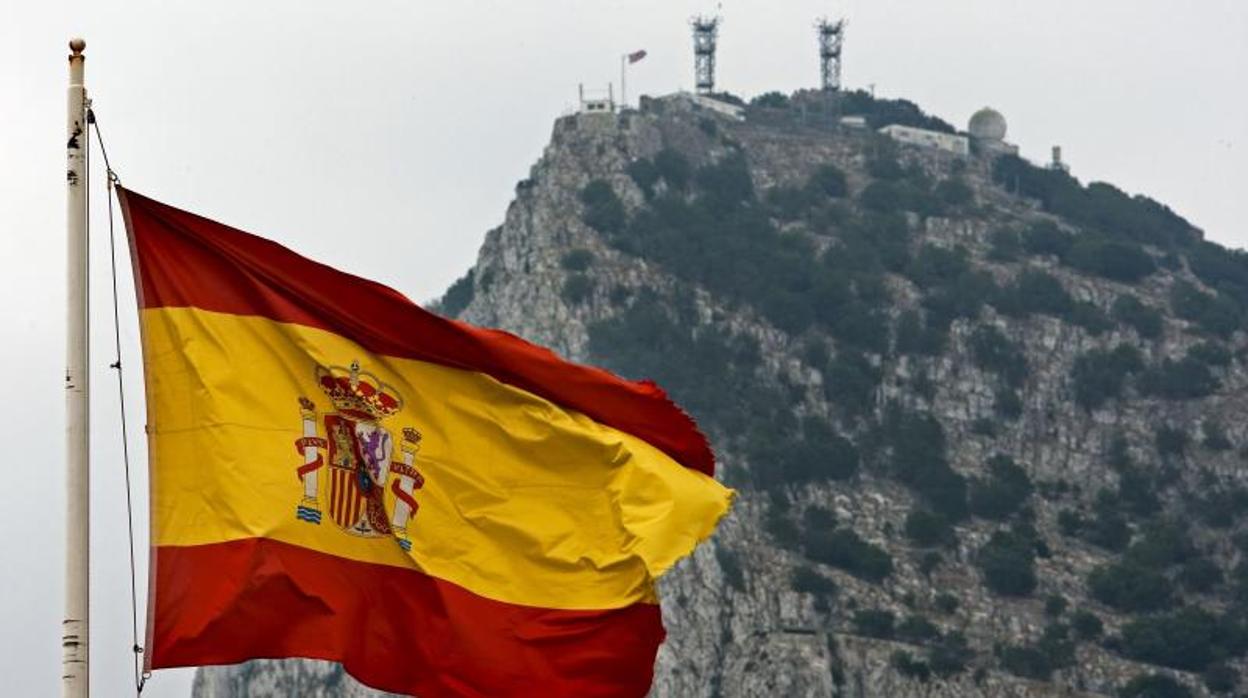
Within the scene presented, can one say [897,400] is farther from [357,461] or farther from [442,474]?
[357,461]

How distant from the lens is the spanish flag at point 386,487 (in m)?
20.7

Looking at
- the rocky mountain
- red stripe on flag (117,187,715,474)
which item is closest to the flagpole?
red stripe on flag (117,187,715,474)

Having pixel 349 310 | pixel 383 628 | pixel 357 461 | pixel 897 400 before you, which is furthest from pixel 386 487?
pixel 897 400

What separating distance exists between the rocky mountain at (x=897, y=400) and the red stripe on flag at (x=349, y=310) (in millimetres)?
112057

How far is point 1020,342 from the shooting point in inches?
6939

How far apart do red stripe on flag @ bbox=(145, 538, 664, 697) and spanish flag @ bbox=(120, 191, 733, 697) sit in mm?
17

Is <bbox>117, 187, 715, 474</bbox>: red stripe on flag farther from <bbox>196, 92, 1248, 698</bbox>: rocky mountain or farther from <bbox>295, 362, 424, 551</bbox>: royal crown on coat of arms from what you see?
<bbox>196, 92, 1248, 698</bbox>: rocky mountain

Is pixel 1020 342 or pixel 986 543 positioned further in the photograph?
pixel 1020 342

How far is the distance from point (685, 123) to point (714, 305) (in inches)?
720

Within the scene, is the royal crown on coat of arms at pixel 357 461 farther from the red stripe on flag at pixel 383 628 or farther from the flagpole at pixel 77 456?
the flagpole at pixel 77 456

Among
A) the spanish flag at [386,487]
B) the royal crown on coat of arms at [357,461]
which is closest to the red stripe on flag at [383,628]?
the spanish flag at [386,487]

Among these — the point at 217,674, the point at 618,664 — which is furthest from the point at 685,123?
the point at 618,664

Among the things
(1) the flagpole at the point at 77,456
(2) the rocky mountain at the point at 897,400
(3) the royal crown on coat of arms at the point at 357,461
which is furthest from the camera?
(2) the rocky mountain at the point at 897,400

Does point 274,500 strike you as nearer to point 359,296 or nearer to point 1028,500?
point 359,296
